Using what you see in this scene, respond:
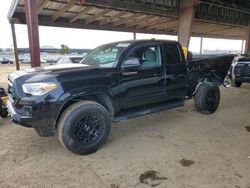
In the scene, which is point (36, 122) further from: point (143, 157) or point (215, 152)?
point (215, 152)

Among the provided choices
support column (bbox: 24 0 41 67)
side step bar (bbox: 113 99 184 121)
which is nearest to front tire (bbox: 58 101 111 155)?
side step bar (bbox: 113 99 184 121)

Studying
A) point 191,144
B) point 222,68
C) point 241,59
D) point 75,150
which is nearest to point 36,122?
point 75,150

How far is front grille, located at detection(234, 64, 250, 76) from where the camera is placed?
8.69 m

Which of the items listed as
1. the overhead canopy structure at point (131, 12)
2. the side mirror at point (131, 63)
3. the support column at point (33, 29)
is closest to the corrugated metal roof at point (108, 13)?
the overhead canopy structure at point (131, 12)

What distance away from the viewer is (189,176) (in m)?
2.83

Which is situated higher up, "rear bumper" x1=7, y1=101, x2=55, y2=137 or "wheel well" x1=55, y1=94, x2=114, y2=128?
"wheel well" x1=55, y1=94, x2=114, y2=128

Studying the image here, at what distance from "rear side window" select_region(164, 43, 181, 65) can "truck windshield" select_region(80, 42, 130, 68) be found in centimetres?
93

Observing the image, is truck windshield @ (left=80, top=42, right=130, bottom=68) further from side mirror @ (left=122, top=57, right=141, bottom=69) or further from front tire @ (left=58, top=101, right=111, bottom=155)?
front tire @ (left=58, top=101, right=111, bottom=155)

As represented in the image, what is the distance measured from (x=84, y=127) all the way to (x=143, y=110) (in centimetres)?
123

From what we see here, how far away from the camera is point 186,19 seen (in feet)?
33.9

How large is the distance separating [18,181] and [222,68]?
5318mm

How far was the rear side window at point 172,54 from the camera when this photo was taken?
4.50 metres

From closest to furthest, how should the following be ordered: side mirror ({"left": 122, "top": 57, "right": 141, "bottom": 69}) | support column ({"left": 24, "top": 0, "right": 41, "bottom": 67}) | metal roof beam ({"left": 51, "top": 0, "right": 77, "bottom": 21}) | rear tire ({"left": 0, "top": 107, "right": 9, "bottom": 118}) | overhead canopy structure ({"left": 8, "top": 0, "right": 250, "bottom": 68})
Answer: side mirror ({"left": 122, "top": 57, "right": 141, "bottom": 69}), rear tire ({"left": 0, "top": 107, "right": 9, "bottom": 118}), support column ({"left": 24, "top": 0, "right": 41, "bottom": 67}), metal roof beam ({"left": 51, "top": 0, "right": 77, "bottom": 21}), overhead canopy structure ({"left": 8, "top": 0, "right": 250, "bottom": 68})

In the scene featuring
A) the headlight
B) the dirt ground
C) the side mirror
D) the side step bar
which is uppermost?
the side mirror
